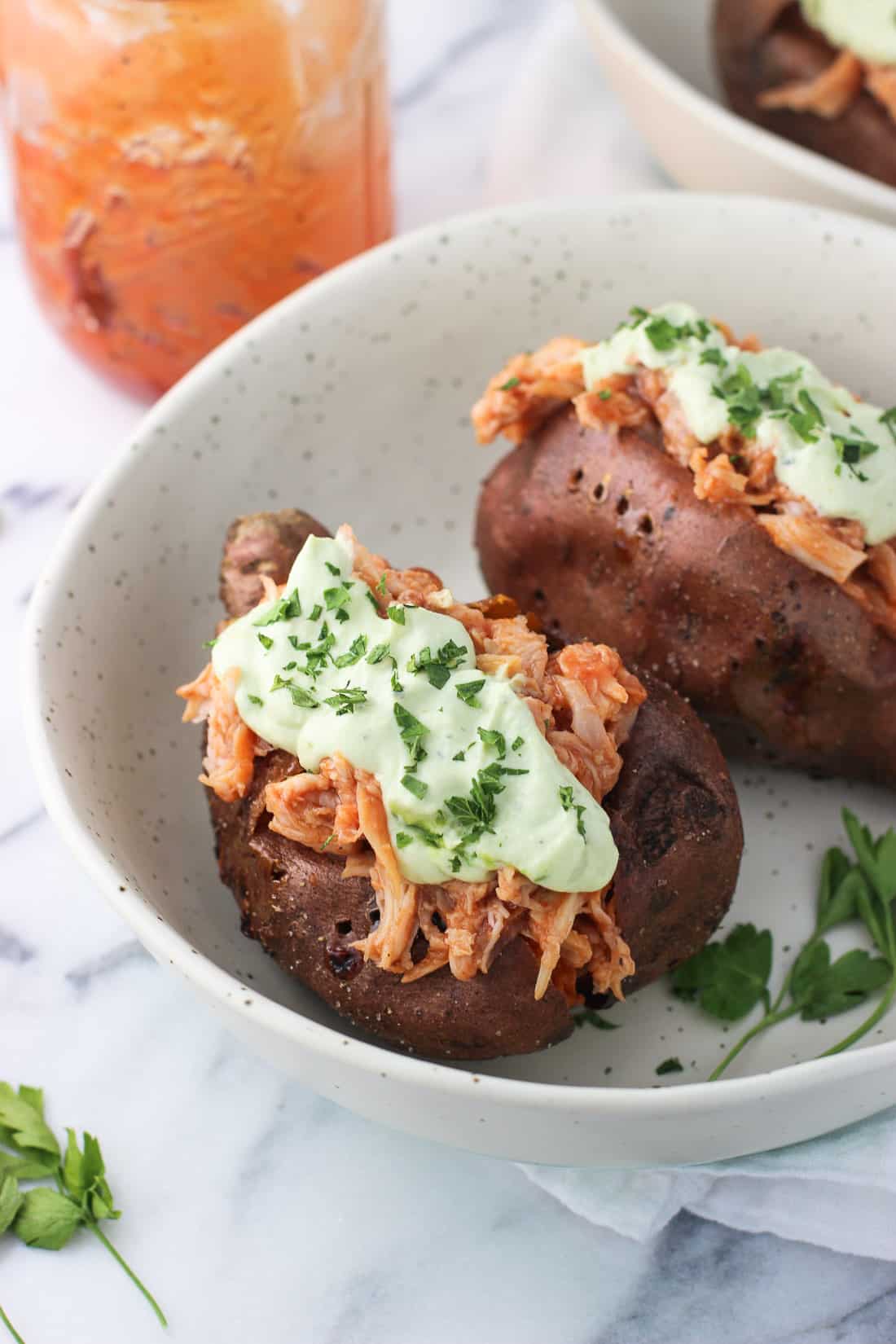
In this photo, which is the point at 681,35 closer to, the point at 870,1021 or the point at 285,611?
the point at 285,611

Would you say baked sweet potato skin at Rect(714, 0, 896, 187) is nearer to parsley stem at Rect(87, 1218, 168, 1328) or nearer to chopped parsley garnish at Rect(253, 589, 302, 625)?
chopped parsley garnish at Rect(253, 589, 302, 625)

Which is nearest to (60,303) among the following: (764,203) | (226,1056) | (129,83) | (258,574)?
(129,83)

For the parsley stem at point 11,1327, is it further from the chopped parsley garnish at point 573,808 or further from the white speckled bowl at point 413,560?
the chopped parsley garnish at point 573,808

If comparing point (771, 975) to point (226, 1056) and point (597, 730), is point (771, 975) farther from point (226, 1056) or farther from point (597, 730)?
point (226, 1056)

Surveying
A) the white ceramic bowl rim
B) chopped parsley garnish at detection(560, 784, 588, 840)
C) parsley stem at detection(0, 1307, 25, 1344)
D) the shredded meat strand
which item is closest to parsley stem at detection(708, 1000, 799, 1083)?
chopped parsley garnish at detection(560, 784, 588, 840)

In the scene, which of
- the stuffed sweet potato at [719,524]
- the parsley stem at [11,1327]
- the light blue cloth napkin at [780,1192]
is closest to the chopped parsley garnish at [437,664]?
the stuffed sweet potato at [719,524]
